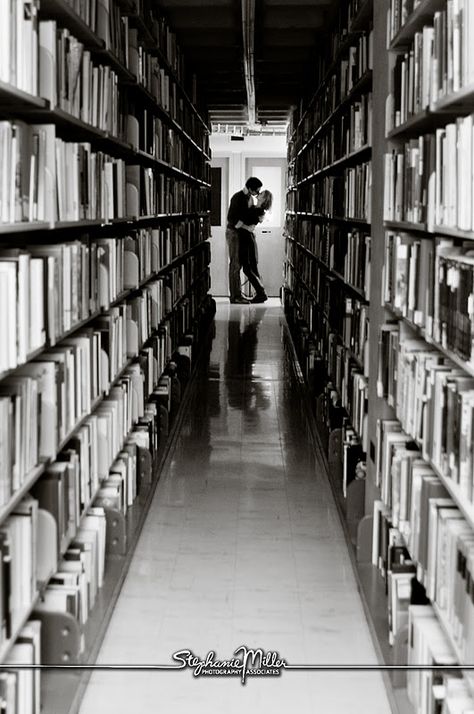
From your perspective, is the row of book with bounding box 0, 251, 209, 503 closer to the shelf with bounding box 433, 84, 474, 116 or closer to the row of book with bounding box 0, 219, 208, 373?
the row of book with bounding box 0, 219, 208, 373

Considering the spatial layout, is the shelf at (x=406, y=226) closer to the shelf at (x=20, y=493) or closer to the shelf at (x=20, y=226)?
the shelf at (x=20, y=226)

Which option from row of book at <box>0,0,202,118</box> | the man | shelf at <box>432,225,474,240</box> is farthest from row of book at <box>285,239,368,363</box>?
the man

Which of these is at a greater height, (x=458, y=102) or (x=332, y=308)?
(x=458, y=102)

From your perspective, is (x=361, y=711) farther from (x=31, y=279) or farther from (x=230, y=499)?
(x=230, y=499)

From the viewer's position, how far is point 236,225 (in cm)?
1439

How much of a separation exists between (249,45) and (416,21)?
195 inches

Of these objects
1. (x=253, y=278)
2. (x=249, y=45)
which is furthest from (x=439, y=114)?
(x=253, y=278)

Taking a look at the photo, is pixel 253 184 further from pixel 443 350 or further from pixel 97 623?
pixel 443 350

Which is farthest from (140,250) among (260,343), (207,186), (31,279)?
(207,186)

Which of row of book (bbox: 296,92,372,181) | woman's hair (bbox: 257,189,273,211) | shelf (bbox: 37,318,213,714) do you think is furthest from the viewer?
woman's hair (bbox: 257,189,273,211)

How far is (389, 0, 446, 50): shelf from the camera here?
288 cm

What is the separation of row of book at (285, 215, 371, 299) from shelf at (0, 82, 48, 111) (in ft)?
6.28

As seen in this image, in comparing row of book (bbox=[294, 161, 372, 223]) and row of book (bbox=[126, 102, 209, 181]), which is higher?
row of book (bbox=[126, 102, 209, 181])

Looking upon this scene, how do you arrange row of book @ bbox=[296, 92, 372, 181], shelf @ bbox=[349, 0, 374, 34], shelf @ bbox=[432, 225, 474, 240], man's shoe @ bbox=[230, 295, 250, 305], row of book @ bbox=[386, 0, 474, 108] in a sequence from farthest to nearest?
man's shoe @ bbox=[230, 295, 250, 305], row of book @ bbox=[296, 92, 372, 181], shelf @ bbox=[349, 0, 374, 34], row of book @ bbox=[386, 0, 474, 108], shelf @ bbox=[432, 225, 474, 240]
